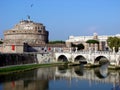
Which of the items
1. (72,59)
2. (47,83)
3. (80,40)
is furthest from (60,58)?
(80,40)

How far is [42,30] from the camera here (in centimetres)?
6197

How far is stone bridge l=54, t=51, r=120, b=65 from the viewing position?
4084 cm

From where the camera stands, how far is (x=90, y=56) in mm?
44688

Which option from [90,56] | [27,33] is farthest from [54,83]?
[27,33]

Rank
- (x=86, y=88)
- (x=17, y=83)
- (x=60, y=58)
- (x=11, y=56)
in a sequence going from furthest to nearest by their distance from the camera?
1. (x=60, y=58)
2. (x=11, y=56)
3. (x=17, y=83)
4. (x=86, y=88)

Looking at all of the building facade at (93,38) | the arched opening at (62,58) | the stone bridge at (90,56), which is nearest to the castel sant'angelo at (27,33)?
the arched opening at (62,58)

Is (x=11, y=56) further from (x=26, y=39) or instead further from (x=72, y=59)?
(x=26, y=39)

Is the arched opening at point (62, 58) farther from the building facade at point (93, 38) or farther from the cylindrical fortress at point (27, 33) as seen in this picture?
the building facade at point (93, 38)

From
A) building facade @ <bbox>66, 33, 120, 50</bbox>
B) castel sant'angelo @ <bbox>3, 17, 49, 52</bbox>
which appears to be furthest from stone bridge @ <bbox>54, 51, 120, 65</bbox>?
building facade @ <bbox>66, 33, 120, 50</bbox>

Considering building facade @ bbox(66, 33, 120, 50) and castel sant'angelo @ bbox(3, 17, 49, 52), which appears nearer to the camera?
castel sant'angelo @ bbox(3, 17, 49, 52)

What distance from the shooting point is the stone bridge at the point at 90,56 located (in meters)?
40.8

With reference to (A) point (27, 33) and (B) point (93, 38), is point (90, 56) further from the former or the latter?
(B) point (93, 38)

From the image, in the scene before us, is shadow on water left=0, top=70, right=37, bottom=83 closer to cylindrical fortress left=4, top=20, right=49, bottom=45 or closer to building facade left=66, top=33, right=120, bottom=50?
cylindrical fortress left=4, top=20, right=49, bottom=45

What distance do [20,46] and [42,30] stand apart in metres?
15.0
